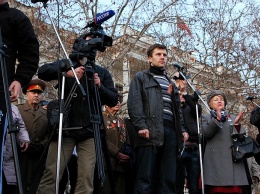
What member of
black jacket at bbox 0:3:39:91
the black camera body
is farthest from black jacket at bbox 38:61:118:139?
black jacket at bbox 0:3:39:91

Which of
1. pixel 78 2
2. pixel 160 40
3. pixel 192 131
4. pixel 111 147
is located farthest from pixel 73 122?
pixel 160 40

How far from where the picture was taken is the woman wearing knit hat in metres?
6.03

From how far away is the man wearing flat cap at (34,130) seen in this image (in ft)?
18.1

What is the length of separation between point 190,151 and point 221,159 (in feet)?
1.96

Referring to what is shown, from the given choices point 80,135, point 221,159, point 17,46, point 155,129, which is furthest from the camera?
point 221,159

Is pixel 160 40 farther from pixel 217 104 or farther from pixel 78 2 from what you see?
pixel 217 104

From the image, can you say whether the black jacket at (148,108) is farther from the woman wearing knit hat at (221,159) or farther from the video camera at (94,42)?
the video camera at (94,42)

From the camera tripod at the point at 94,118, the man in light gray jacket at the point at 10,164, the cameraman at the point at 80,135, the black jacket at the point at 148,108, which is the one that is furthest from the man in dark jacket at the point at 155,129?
the man in light gray jacket at the point at 10,164

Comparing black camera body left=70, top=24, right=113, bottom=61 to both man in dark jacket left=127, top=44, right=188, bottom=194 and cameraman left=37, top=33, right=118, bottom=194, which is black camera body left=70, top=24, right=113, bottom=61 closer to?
cameraman left=37, top=33, right=118, bottom=194

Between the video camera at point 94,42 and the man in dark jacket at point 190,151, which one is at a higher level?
the video camera at point 94,42

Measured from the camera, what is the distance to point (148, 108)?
5.58 m

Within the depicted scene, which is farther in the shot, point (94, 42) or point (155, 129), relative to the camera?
point (155, 129)

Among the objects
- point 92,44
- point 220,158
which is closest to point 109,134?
point 220,158

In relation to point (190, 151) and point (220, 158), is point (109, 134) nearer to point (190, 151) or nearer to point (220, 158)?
point (190, 151)
